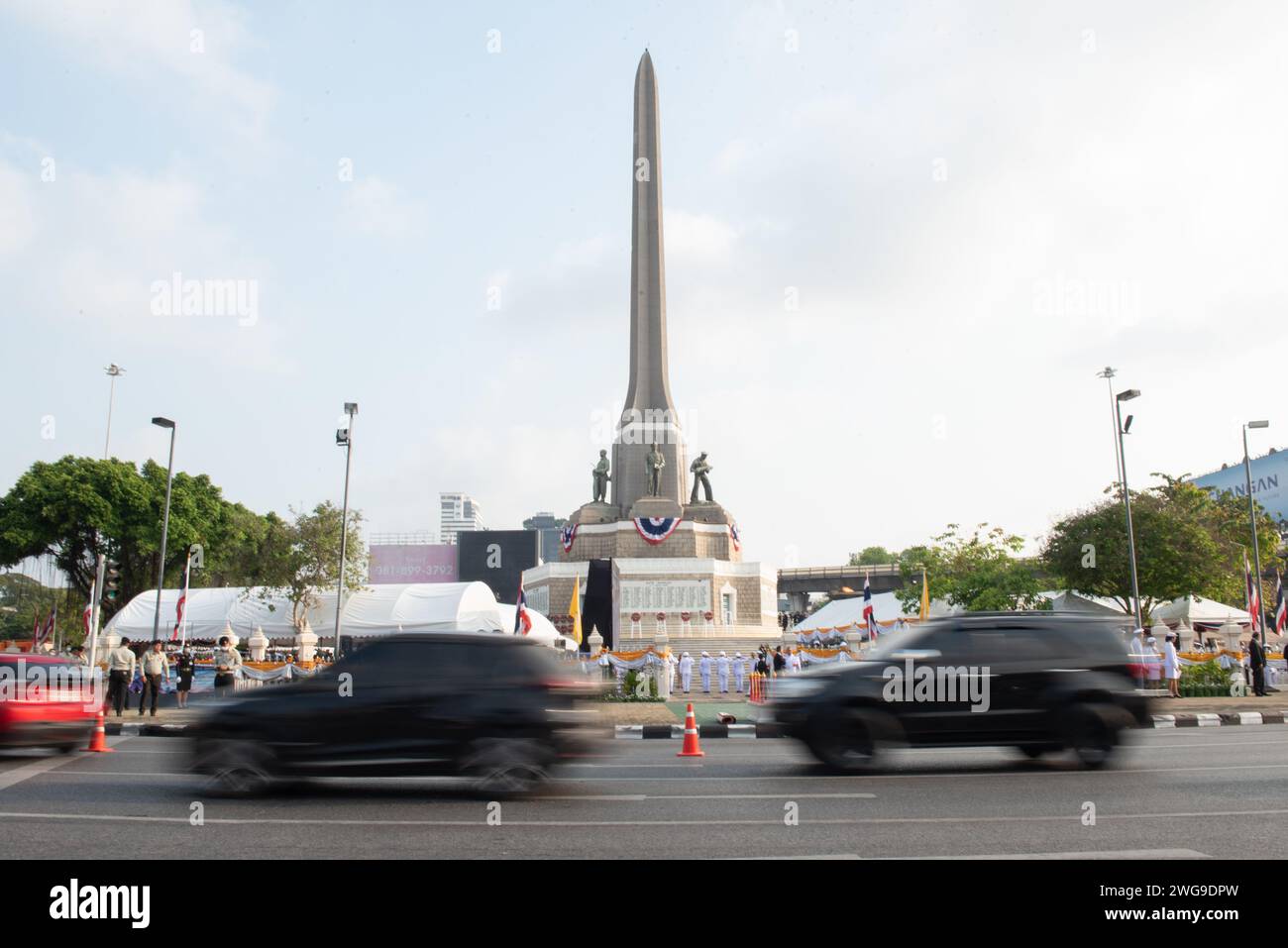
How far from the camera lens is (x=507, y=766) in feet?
29.0

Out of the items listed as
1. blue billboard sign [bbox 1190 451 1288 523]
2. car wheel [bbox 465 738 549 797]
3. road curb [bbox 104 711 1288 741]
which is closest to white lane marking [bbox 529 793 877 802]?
car wheel [bbox 465 738 549 797]

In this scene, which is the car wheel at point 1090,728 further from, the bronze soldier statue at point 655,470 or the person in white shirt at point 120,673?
the bronze soldier statue at point 655,470

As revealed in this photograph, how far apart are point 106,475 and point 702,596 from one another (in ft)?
103

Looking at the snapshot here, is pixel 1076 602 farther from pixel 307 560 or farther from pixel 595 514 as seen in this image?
pixel 307 560

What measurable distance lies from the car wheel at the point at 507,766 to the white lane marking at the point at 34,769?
474 centimetres

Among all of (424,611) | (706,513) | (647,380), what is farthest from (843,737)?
(647,380)

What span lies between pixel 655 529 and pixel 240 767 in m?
40.2

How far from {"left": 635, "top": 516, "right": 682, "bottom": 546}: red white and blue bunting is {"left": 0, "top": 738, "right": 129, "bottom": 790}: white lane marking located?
3605cm

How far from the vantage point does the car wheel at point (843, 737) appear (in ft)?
34.1

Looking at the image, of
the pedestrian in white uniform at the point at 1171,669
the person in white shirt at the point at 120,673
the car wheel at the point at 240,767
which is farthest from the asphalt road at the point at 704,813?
the pedestrian in white uniform at the point at 1171,669
